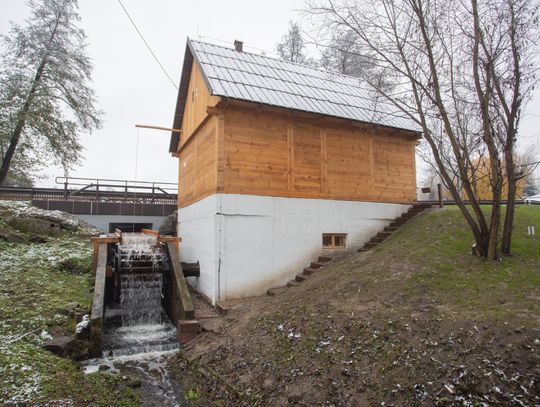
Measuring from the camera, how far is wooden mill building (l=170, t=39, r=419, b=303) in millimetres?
10219

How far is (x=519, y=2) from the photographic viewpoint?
311 inches

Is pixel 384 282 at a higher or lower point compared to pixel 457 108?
lower

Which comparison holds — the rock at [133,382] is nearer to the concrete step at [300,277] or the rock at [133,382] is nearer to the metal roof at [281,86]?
the concrete step at [300,277]

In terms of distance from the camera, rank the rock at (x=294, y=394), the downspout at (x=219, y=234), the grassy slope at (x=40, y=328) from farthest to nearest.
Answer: the downspout at (x=219, y=234) → the grassy slope at (x=40, y=328) → the rock at (x=294, y=394)

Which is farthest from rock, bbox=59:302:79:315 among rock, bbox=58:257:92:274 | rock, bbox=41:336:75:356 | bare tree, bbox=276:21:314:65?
bare tree, bbox=276:21:314:65

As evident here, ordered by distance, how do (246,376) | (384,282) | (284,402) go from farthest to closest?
(384,282) < (246,376) < (284,402)

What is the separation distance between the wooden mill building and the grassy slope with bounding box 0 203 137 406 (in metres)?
3.76

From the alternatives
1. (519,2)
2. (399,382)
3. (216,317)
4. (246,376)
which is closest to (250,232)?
(216,317)

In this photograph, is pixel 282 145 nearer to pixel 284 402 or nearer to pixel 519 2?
pixel 519 2

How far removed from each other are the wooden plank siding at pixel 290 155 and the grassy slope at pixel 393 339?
3439 mm

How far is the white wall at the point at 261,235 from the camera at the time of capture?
9977 millimetres

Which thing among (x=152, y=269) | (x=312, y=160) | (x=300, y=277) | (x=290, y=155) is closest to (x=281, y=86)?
(x=290, y=155)

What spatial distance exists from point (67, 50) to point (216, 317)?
20.2 metres

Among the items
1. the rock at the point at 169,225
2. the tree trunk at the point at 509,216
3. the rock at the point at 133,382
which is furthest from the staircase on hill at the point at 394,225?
the rock at the point at 169,225
